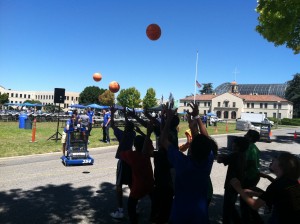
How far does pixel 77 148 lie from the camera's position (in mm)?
10445

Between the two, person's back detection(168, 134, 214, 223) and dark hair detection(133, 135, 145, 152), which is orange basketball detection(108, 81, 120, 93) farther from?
person's back detection(168, 134, 214, 223)

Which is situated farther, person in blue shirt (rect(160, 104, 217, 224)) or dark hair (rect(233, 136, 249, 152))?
dark hair (rect(233, 136, 249, 152))

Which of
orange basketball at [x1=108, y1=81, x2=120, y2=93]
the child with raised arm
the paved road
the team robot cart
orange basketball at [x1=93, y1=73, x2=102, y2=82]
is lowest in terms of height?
the paved road

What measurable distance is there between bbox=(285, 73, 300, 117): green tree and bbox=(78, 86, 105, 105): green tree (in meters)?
68.5

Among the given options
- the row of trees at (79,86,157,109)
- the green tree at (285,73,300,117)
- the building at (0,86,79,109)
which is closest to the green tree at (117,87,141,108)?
the row of trees at (79,86,157,109)

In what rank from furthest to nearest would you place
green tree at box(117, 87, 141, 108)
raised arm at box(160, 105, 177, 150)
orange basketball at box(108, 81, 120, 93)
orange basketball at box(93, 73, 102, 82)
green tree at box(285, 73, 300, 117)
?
green tree at box(285, 73, 300, 117)
green tree at box(117, 87, 141, 108)
orange basketball at box(93, 73, 102, 82)
orange basketball at box(108, 81, 120, 93)
raised arm at box(160, 105, 177, 150)

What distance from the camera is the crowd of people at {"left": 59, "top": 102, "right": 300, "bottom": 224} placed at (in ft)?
9.39

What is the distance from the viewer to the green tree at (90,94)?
10625cm

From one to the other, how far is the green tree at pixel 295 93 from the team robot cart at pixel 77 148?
10404 cm

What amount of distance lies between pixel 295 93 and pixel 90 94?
241 ft

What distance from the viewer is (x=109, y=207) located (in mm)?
6062

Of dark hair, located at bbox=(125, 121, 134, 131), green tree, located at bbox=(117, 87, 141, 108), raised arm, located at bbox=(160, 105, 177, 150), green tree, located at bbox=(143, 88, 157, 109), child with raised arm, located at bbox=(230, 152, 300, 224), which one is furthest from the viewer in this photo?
green tree, located at bbox=(117, 87, 141, 108)

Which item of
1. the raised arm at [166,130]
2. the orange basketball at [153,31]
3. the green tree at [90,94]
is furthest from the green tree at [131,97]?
the raised arm at [166,130]

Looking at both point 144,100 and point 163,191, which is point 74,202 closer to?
point 163,191
